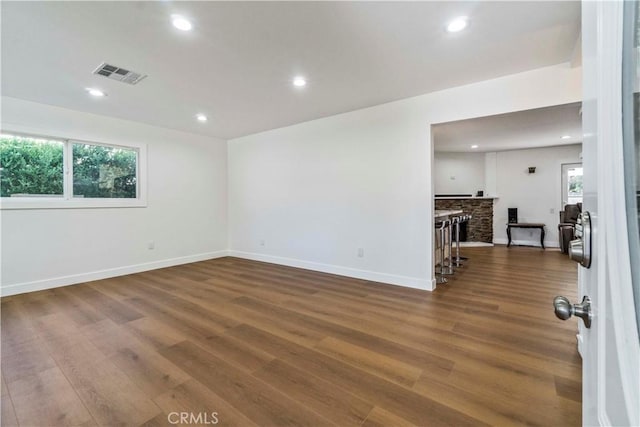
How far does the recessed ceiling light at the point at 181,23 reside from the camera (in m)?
2.00

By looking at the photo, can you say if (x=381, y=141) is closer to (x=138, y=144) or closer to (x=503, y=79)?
(x=503, y=79)

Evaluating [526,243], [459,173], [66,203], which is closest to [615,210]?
[66,203]

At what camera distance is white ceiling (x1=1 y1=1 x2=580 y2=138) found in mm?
1941

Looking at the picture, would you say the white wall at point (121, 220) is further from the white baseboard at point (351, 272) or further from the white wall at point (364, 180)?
the white baseboard at point (351, 272)

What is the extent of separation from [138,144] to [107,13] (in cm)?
308

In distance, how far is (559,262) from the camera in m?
4.91

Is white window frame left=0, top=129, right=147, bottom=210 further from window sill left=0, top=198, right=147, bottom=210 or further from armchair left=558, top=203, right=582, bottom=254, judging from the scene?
armchair left=558, top=203, right=582, bottom=254

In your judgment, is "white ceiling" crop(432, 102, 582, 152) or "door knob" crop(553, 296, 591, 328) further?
"white ceiling" crop(432, 102, 582, 152)

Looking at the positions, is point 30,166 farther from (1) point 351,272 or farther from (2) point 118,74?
(1) point 351,272

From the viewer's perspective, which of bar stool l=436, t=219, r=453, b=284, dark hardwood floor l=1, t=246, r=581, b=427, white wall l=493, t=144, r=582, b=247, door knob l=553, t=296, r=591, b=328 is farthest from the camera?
white wall l=493, t=144, r=582, b=247

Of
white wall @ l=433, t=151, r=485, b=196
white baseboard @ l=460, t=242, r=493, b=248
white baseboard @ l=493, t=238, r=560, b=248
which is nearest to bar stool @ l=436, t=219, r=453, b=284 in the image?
white baseboard @ l=460, t=242, r=493, b=248

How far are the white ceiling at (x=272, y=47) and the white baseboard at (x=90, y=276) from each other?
2.40 metres

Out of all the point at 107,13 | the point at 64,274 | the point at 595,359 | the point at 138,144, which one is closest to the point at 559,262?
the point at 595,359

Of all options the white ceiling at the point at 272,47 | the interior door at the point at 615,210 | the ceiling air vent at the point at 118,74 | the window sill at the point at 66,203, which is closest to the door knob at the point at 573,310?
the interior door at the point at 615,210
